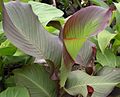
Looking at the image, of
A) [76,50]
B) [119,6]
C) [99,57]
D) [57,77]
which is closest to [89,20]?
[76,50]

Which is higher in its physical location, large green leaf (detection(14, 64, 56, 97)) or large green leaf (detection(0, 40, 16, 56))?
large green leaf (detection(0, 40, 16, 56))

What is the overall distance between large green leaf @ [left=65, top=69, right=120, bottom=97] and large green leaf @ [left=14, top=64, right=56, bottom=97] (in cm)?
7

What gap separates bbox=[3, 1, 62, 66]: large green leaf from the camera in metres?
0.91

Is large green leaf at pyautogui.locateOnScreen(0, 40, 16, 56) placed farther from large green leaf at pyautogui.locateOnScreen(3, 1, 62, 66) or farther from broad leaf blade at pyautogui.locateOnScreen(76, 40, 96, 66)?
broad leaf blade at pyautogui.locateOnScreen(76, 40, 96, 66)

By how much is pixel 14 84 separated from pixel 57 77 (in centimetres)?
17

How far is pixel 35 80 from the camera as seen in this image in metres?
1.01

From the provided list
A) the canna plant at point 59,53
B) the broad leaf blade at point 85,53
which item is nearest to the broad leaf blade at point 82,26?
the canna plant at point 59,53

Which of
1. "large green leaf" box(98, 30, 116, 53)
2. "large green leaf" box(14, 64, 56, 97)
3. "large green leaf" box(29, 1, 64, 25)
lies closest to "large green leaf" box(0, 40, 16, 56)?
"large green leaf" box(14, 64, 56, 97)

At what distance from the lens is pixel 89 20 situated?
0.93 m

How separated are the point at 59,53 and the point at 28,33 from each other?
0.41 feet

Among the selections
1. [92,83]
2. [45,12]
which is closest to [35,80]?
[92,83]

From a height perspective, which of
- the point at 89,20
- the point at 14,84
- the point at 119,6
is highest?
the point at 89,20

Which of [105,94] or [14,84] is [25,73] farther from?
[105,94]

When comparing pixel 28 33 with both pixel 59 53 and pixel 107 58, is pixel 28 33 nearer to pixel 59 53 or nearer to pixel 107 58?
pixel 59 53
